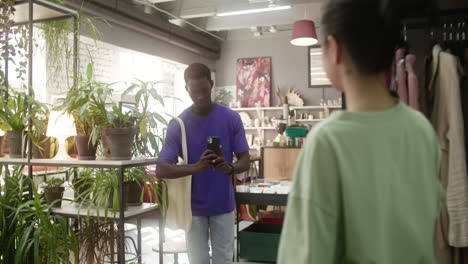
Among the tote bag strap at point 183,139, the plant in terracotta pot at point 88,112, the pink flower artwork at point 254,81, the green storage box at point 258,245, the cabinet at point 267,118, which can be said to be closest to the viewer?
the tote bag strap at point 183,139

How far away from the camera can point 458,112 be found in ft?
7.03

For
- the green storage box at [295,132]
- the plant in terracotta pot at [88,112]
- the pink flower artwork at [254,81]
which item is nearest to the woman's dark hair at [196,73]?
the plant in terracotta pot at [88,112]

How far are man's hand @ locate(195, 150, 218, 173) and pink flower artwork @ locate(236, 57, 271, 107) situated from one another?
7.51m

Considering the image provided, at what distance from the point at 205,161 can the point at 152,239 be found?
3.40 m

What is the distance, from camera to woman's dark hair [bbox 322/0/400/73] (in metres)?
0.71

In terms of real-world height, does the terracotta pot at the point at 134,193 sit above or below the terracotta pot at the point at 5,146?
below

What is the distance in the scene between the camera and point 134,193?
98.3 inches

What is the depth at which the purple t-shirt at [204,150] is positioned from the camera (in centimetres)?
210

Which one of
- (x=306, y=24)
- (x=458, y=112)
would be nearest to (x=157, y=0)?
(x=306, y=24)

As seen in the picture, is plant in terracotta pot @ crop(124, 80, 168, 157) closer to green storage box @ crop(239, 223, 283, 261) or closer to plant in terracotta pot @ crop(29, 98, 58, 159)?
plant in terracotta pot @ crop(29, 98, 58, 159)

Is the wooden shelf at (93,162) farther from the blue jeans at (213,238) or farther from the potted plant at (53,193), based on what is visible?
the blue jeans at (213,238)

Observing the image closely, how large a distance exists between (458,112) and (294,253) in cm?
181

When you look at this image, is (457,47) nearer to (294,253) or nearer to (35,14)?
(294,253)

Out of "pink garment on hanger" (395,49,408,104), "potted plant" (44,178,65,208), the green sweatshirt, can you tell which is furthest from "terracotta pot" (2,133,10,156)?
the green sweatshirt
